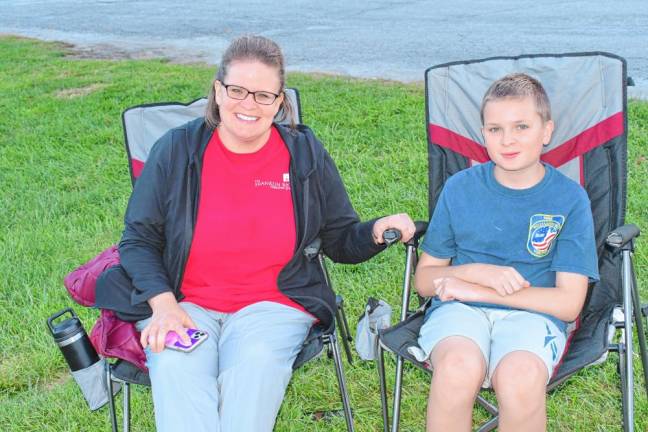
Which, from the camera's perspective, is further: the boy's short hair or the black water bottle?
the boy's short hair

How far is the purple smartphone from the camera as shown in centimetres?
248

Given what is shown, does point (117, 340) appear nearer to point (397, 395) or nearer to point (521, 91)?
point (397, 395)

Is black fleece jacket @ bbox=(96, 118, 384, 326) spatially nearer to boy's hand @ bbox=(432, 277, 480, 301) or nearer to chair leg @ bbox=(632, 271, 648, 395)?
boy's hand @ bbox=(432, 277, 480, 301)

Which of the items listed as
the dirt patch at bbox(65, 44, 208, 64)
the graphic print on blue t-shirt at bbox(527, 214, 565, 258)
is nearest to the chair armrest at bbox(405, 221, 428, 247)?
the graphic print on blue t-shirt at bbox(527, 214, 565, 258)

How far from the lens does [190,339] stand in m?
2.53

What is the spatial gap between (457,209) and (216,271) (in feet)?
2.72

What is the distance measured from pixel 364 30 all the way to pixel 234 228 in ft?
31.4

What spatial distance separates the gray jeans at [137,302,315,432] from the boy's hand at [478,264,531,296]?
63cm

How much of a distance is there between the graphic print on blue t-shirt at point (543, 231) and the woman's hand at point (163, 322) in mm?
1121

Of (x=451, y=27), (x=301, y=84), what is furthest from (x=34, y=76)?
(x=451, y=27)

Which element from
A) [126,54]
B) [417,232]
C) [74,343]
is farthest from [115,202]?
[126,54]

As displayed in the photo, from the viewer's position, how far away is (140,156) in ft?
10.8

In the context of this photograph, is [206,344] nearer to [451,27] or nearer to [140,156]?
[140,156]

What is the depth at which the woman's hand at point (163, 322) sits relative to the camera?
249 centimetres
